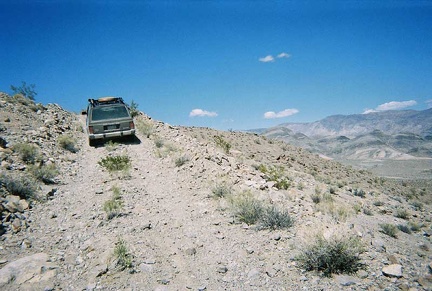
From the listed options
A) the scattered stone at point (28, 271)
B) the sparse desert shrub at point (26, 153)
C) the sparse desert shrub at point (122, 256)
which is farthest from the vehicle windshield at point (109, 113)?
the sparse desert shrub at point (122, 256)

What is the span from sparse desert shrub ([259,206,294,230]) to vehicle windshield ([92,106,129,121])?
31.6 feet

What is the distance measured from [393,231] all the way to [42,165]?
34.6ft

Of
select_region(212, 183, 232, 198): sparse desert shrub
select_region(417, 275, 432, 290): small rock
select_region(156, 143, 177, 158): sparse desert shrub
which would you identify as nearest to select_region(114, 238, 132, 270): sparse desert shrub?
select_region(212, 183, 232, 198): sparse desert shrub

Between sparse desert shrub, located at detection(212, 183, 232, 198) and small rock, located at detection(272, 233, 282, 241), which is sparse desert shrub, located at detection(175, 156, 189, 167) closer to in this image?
sparse desert shrub, located at detection(212, 183, 232, 198)

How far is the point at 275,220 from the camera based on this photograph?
510 centimetres

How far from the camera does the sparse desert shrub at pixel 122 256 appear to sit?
3887 mm

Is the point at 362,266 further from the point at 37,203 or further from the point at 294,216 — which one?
the point at 37,203

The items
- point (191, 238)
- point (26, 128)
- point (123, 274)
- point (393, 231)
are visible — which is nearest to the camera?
point (123, 274)

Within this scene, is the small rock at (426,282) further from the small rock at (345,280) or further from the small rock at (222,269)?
the small rock at (222,269)

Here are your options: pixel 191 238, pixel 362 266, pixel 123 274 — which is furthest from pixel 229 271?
pixel 362 266

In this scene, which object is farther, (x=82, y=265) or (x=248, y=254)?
(x=248, y=254)

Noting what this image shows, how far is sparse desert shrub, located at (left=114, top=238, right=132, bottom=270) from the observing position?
12.8 ft

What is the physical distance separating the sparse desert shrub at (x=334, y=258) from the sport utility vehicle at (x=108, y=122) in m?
10.5

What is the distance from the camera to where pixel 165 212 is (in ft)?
19.6
